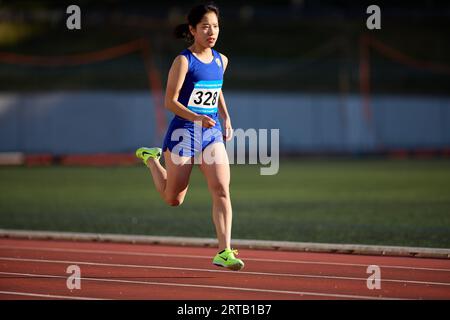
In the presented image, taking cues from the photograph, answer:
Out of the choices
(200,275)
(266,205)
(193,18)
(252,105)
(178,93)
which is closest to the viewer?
(178,93)

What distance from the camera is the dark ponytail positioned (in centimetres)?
1006

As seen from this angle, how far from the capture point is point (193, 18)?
398 inches

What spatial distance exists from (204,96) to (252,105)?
110 feet

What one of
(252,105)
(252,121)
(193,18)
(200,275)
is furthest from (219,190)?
(252,105)

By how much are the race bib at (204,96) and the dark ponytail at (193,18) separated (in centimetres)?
58

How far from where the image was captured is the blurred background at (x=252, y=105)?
22047mm

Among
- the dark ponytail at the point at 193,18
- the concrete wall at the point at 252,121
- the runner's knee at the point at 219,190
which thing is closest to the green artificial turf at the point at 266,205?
the runner's knee at the point at 219,190

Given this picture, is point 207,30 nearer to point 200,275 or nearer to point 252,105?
point 200,275

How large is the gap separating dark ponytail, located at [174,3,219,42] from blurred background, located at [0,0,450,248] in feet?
24.4

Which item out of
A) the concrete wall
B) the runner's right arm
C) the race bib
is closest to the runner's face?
the runner's right arm

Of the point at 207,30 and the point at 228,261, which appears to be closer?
the point at 228,261

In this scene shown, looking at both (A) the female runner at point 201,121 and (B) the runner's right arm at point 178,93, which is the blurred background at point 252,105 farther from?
(B) the runner's right arm at point 178,93
